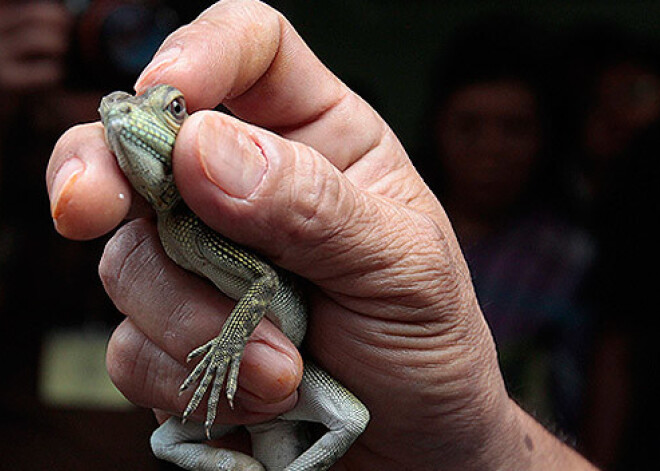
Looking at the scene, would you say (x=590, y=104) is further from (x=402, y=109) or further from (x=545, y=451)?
(x=545, y=451)

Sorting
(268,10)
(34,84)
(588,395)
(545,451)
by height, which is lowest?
(588,395)

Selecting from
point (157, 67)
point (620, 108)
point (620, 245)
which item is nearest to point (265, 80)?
point (157, 67)

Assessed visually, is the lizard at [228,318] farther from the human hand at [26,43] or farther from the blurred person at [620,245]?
the blurred person at [620,245]

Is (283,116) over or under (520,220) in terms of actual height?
over

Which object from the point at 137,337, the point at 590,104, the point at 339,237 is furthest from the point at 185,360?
the point at 590,104

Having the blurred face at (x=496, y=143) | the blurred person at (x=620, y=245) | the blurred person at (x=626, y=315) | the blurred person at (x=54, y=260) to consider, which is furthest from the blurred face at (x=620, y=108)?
the blurred person at (x=54, y=260)
